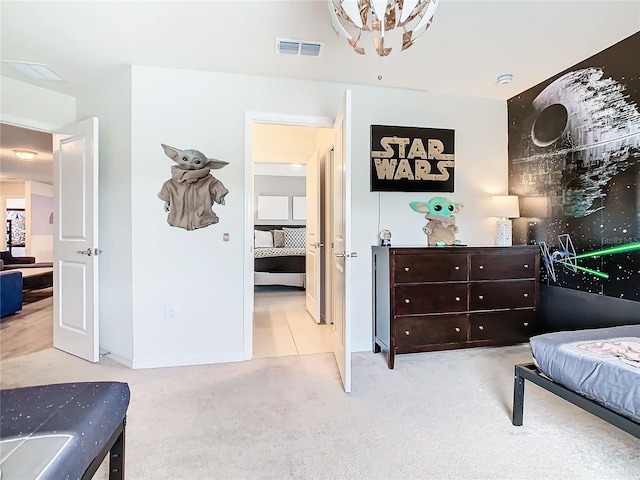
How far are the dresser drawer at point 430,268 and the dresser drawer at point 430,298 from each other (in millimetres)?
59

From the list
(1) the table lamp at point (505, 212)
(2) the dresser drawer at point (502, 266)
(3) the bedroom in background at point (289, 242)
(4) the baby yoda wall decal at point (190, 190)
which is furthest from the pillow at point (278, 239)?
(2) the dresser drawer at point (502, 266)

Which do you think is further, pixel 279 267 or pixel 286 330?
pixel 279 267

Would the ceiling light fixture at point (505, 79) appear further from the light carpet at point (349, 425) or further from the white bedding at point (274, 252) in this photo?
the white bedding at point (274, 252)

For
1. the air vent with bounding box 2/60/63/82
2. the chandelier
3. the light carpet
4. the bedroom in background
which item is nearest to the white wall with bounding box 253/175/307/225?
the bedroom in background

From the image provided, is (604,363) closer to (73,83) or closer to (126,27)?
(126,27)

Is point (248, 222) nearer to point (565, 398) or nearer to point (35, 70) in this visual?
point (35, 70)

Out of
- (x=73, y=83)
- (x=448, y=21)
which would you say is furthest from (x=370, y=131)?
(x=73, y=83)

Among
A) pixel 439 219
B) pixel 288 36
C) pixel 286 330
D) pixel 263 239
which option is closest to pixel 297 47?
pixel 288 36

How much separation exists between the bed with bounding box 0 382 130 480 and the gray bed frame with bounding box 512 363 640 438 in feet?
6.47

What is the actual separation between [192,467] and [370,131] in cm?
286

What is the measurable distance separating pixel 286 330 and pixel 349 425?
1.96m

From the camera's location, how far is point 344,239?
2.41m

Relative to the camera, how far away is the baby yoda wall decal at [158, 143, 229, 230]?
282 centimetres

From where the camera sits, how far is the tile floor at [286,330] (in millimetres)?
3201
